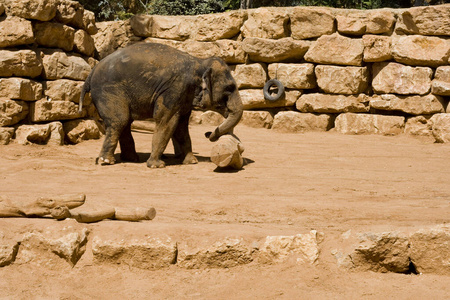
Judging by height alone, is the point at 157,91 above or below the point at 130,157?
above

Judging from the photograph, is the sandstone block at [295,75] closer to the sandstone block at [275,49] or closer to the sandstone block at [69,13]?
the sandstone block at [275,49]

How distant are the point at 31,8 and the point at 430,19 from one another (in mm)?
7248

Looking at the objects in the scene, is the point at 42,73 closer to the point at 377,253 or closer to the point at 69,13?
the point at 69,13

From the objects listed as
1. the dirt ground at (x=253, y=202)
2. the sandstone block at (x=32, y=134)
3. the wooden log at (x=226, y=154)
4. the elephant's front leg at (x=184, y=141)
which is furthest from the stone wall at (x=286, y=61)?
the wooden log at (x=226, y=154)

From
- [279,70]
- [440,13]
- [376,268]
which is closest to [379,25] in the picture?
[440,13]

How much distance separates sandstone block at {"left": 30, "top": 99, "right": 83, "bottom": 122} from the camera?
428 inches

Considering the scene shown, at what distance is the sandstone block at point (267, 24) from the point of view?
13.3 meters

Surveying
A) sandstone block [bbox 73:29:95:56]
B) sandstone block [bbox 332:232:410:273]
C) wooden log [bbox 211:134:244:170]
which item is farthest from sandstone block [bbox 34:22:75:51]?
sandstone block [bbox 332:232:410:273]

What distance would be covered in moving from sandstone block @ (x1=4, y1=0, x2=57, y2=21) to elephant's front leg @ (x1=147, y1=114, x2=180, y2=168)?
3204mm

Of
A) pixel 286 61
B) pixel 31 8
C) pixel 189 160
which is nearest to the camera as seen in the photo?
pixel 189 160

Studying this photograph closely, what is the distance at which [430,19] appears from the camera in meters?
12.2

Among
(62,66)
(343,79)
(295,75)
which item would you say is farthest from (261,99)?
(62,66)

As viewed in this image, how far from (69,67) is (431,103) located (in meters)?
6.70

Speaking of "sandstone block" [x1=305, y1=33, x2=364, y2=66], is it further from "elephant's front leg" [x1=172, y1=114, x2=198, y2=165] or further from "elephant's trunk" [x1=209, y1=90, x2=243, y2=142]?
"elephant's front leg" [x1=172, y1=114, x2=198, y2=165]
